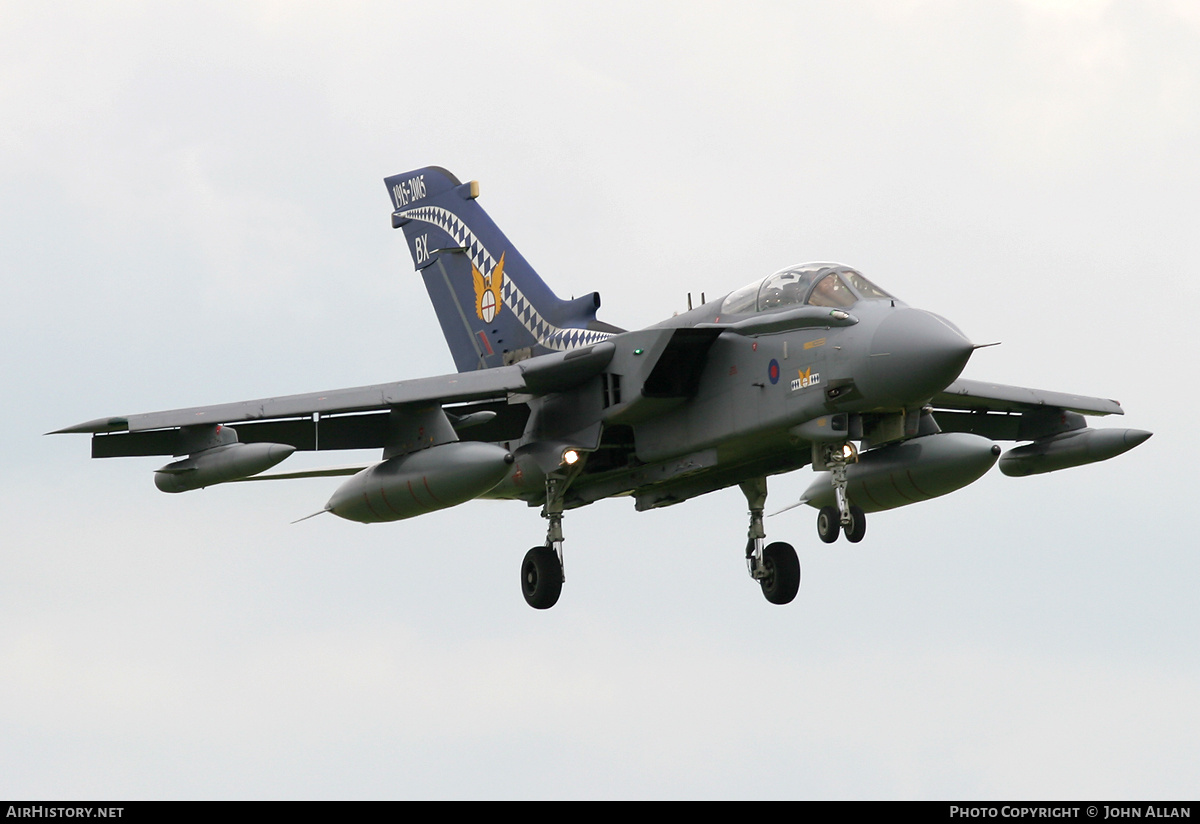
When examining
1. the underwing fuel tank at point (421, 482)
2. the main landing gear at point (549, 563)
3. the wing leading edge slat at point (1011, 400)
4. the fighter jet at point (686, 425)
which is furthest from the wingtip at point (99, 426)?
the wing leading edge slat at point (1011, 400)

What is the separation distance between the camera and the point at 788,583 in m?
22.9

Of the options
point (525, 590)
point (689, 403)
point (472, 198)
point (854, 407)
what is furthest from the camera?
point (472, 198)

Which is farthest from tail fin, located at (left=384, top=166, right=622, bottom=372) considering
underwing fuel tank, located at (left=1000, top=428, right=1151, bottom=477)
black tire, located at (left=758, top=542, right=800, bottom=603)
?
underwing fuel tank, located at (left=1000, top=428, right=1151, bottom=477)

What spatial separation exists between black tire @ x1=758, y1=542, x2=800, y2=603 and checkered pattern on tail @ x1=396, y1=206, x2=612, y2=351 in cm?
370

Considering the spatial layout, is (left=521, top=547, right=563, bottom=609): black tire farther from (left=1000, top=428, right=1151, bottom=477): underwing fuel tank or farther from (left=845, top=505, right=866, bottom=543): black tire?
(left=1000, top=428, right=1151, bottom=477): underwing fuel tank

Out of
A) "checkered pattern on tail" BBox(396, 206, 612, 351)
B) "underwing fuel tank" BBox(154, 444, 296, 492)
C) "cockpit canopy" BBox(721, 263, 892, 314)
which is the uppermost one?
"checkered pattern on tail" BBox(396, 206, 612, 351)

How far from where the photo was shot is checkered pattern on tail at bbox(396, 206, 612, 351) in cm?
2497

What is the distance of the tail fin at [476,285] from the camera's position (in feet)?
84.0

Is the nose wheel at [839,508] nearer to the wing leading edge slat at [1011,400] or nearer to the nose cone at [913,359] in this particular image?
the nose cone at [913,359]

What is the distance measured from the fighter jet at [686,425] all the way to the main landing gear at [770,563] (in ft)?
0.08

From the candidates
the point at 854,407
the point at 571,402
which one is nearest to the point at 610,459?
the point at 571,402

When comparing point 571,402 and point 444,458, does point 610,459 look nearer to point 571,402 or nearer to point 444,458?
point 571,402

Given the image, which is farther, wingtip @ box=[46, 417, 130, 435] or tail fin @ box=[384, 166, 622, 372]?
tail fin @ box=[384, 166, 622, 372]

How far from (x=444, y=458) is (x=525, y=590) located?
284cm
